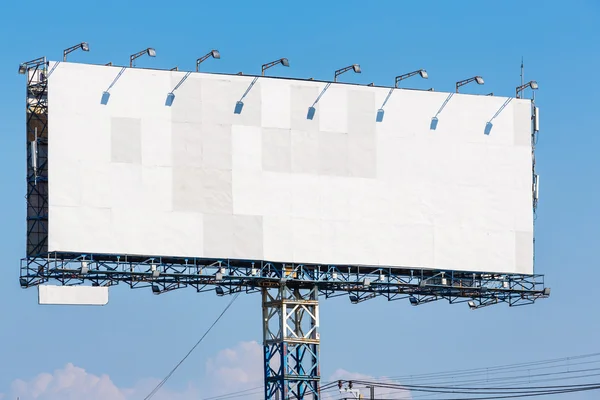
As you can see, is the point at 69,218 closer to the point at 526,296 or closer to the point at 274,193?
the point at 274,193

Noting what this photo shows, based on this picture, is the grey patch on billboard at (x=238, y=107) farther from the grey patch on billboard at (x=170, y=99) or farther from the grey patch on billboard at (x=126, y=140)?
the grey patch on billboard at (x=126, y=140)

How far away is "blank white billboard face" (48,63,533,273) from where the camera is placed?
77.4m

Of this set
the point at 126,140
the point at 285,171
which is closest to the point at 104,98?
the point at 126,140

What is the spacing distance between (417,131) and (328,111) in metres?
5.07

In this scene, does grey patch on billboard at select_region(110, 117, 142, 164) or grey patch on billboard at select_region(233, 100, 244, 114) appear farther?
grey patch on billboard at select_region(233, 100, 244, 114)

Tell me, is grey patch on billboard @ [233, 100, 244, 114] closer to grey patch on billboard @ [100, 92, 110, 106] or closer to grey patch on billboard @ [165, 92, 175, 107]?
grey patch on billboard @ [165, 92, 175, 107]

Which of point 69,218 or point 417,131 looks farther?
point 417,131

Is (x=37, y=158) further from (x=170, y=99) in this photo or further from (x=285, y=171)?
(x=285, y=171)

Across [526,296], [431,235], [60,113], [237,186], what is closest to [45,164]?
[60,113]

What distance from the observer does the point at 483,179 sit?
8525 cm

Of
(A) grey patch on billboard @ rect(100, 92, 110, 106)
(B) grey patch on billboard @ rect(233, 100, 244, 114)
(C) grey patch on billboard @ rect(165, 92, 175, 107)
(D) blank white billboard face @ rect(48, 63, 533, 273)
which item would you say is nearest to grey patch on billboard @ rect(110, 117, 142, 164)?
(D) blank white billboard face @ rect(48, 63, 533, 273)

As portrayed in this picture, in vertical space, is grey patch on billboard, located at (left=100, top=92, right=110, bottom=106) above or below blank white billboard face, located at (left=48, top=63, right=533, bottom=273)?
above

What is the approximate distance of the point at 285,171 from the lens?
8075 cm

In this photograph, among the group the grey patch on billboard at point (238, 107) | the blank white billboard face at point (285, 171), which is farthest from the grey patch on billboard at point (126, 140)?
the grey patch on billboard at point (238, 107)
